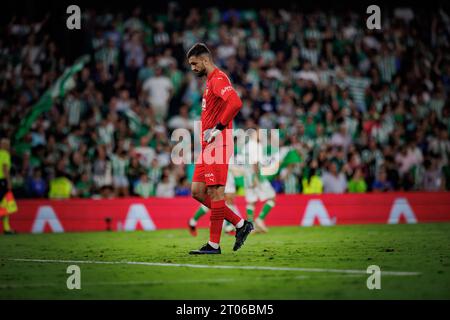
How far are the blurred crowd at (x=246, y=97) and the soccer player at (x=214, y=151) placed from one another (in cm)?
939

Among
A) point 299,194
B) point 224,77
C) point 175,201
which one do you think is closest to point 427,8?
point 299,194

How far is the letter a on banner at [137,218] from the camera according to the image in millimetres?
20891

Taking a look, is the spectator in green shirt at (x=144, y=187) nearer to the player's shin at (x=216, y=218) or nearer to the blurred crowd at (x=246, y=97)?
the blurred crowd at (x=246, y=97)

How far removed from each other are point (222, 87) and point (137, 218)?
9.77 m

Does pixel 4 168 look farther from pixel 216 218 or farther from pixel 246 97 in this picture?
pixel 216 218

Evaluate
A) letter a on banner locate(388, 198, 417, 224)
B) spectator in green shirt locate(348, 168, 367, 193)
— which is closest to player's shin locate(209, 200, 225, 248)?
letter a on banner locate(388, 198, 417, 224)

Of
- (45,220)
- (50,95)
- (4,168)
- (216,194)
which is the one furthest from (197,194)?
(50,95)

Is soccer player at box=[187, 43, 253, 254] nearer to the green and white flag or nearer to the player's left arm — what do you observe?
the player's left arm

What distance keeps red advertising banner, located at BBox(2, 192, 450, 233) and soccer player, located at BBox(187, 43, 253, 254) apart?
8.80 m

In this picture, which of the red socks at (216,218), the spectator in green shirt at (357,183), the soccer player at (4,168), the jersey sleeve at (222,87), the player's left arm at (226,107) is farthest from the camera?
the spectator in green shirt at (357,183)

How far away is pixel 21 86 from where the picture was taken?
22969 millimetres

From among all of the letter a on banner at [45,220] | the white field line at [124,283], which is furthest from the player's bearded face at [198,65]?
the letter a on banner at [45,220]

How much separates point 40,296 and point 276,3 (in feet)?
66.3
